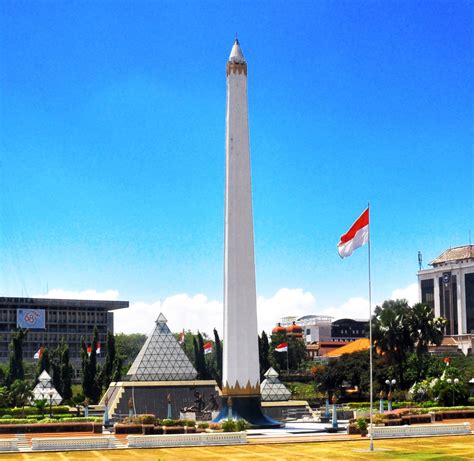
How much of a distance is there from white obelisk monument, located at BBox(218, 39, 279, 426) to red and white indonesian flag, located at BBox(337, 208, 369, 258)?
541 inches

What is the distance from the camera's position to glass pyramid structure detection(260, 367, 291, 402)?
219 feet

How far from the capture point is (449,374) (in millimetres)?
64000

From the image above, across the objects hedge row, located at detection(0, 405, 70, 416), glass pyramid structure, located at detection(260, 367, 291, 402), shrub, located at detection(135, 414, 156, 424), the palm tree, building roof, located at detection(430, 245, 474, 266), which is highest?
building roof, located at detection(430, 245, 474, 266)

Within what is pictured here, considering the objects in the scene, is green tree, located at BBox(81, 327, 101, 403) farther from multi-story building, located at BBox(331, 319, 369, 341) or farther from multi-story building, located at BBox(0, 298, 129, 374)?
multi-story building, located at BBox(331, 319, 369, 341)

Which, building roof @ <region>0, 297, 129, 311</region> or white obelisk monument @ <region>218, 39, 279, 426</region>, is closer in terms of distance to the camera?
white obelisk monument @ <region>218, 39, 279, 426</region>

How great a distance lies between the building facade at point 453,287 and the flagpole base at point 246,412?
8558 centimetres

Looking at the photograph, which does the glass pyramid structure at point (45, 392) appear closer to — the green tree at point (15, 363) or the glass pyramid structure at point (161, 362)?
the glass pyramid structure at point (161, 362)

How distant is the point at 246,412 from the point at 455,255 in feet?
324

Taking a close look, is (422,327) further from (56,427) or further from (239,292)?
(56,427)

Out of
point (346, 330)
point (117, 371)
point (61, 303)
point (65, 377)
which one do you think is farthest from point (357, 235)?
point (346, 330)

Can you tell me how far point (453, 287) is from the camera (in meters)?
134

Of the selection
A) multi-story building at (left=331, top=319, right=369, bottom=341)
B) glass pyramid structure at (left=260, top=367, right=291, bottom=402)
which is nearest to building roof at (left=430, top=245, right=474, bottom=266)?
multi-story building at (left=331, top=319, right=369, bottom=341)

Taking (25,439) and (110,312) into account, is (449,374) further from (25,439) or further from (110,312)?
(110,312)

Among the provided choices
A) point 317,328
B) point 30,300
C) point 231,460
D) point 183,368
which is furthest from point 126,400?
point 317,328
